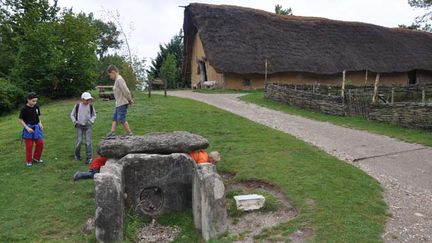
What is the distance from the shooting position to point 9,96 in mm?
21047

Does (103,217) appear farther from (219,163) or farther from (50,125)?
(50,125)

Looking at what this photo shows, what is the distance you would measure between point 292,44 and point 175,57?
13.6m

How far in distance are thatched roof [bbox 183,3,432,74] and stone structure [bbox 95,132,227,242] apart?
58.0 ft

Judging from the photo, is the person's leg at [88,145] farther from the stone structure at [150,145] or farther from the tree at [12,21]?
the tree at [12,21]

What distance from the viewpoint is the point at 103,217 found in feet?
20.2

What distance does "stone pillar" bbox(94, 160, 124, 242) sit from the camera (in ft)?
20.2

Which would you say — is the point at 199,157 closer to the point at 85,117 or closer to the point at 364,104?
the point at 85,117

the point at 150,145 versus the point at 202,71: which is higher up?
the point at 202,71

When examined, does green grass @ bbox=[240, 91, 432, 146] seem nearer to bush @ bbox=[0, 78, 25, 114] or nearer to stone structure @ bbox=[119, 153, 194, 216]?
stone structure @ bbox=[119, 153, 194, 216]

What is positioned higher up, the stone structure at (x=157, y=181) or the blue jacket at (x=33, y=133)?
the blue jacket at (x=33, y=133)

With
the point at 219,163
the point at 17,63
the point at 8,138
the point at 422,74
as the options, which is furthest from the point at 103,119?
the point at 422,74

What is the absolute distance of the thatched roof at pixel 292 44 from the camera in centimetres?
2662

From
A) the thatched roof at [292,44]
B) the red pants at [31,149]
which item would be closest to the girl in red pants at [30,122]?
the red pants at [31,149]

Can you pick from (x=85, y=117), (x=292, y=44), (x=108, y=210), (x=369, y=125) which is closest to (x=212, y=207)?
(x=108, y=210)
